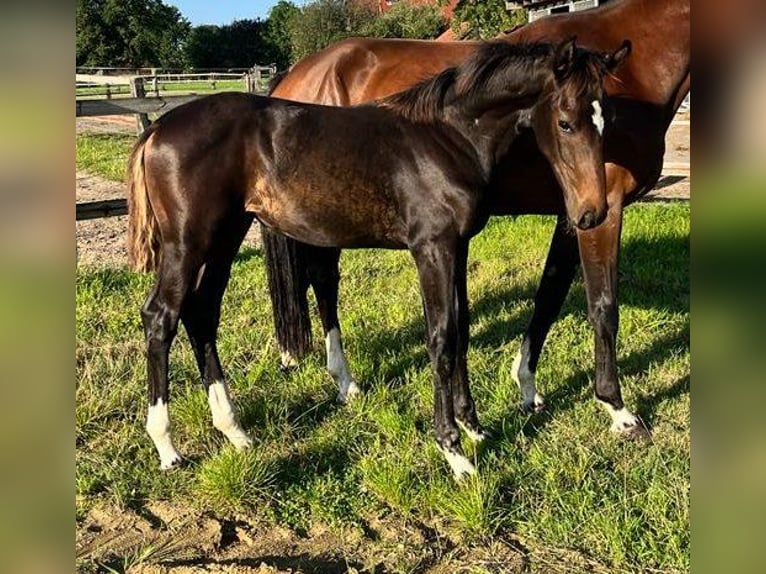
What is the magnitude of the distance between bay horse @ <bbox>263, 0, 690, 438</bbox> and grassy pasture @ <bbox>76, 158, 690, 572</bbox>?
0.18 metres

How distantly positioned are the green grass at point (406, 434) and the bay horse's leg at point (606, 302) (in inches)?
4.6

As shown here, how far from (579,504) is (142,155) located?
2.32 metres

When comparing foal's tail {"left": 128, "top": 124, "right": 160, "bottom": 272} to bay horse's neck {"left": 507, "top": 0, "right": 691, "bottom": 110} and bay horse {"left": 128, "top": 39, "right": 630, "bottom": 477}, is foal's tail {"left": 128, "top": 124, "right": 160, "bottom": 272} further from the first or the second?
bay horse's neck {"left": 507, "top": 0, "right": 691, "bottom": 110}

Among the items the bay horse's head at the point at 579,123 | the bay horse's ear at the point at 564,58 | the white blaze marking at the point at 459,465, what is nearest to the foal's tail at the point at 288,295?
the white blaze marking at the point at 459,465

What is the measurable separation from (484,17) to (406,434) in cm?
1791

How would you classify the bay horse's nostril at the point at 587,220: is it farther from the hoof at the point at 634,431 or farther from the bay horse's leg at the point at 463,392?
the hoof at the point at 634,431

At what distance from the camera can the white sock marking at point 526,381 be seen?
362 centimetres

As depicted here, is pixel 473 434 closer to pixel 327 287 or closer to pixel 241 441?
pixel 241 441

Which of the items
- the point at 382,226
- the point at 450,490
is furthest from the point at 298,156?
the point at 450,490

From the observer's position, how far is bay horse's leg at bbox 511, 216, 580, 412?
12.3 feet
